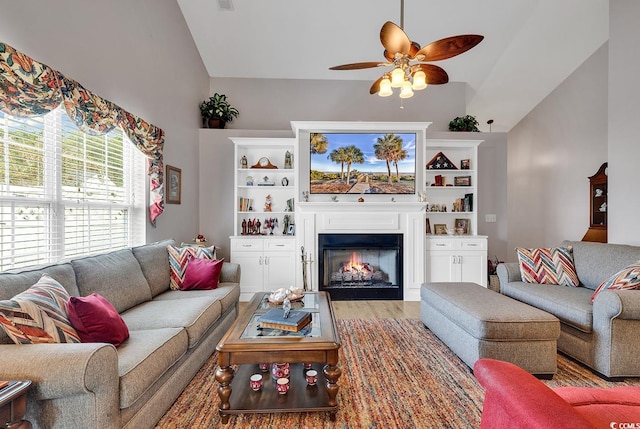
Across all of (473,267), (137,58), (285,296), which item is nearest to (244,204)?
(137,58)

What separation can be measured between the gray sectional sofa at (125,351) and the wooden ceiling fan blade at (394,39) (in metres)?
2.49

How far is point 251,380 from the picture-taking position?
2018mm

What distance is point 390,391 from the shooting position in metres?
2.15

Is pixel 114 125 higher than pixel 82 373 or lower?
higher

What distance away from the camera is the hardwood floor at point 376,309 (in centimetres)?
374

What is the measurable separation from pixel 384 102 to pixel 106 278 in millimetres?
4494

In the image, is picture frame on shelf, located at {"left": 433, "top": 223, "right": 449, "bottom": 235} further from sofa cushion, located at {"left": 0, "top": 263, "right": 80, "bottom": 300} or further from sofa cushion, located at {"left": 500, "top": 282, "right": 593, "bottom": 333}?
sofa cushion, located at {"left": 0, "top": 263, "right": 80, "bottom": 300}

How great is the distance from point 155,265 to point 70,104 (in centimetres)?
148

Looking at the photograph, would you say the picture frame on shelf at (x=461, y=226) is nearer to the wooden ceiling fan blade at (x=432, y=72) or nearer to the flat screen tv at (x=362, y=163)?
the flat screen tv at (x=362, y=163)

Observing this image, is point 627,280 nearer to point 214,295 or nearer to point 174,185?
point 214,295

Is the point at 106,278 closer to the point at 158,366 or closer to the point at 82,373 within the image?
the point at 158,366

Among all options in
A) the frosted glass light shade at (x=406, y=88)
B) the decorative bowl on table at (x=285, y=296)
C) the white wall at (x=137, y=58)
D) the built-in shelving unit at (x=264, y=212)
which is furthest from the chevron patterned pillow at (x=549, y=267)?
the white wall at (x=137, y=58)

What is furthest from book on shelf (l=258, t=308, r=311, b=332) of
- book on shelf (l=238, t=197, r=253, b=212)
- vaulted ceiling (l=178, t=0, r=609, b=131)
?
vaulted ceiling (l=178, t=0, r=609, b=131)

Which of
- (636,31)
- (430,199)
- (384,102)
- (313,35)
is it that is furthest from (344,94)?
(636,31)
